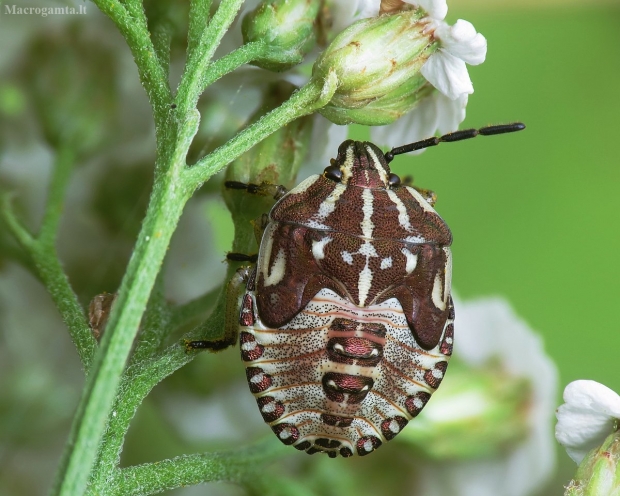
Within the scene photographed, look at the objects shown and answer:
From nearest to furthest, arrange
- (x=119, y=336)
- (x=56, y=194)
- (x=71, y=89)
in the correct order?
1. (x=119, y=336)
2. (x=56, y=194)
3. (x=71, y=89)

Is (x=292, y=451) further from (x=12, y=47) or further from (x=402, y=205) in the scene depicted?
(x=12, y=47)

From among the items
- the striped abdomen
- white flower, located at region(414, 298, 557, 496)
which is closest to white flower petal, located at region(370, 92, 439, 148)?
the striped abdomen

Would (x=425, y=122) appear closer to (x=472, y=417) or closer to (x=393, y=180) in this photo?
(x=393, y=180)

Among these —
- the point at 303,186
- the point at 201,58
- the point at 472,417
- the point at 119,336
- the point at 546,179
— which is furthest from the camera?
the point at 546,179

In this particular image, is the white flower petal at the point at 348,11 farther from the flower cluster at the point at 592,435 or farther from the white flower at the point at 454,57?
the flower cluster at the point at 592,435

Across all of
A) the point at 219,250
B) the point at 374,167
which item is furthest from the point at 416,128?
the point at 219,250

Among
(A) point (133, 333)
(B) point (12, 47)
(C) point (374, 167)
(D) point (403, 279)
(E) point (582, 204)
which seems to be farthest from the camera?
(E) point (582, 204)

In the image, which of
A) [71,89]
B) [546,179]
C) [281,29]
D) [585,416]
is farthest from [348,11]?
[546,179]
